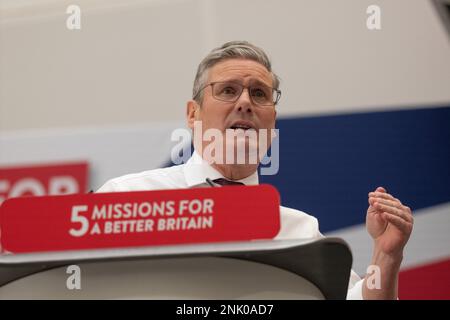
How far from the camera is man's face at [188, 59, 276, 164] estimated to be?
61.1 inches

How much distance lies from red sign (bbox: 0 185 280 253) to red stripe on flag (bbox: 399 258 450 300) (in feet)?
5.20

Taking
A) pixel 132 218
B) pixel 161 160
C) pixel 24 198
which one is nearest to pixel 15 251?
pixel 24 198

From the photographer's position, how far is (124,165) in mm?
2609

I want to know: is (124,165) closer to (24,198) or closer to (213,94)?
A: (213,94)

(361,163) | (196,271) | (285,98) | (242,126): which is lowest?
(196,271)

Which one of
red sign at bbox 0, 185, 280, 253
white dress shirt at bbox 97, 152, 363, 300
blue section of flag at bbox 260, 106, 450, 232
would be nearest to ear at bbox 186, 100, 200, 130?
white dress shirt at bbox 97, 152, 363, 300

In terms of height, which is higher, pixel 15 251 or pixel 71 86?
pixel 71 86

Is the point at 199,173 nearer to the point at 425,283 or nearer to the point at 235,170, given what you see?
the point at 235,170

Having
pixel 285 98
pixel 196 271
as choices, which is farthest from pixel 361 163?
pixel 196 271

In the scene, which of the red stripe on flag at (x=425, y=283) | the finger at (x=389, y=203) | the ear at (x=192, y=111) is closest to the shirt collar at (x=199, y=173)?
the ear at (x=192, y=111)

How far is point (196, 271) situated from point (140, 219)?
0.11 meters

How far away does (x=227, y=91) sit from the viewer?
1611 millimetres
